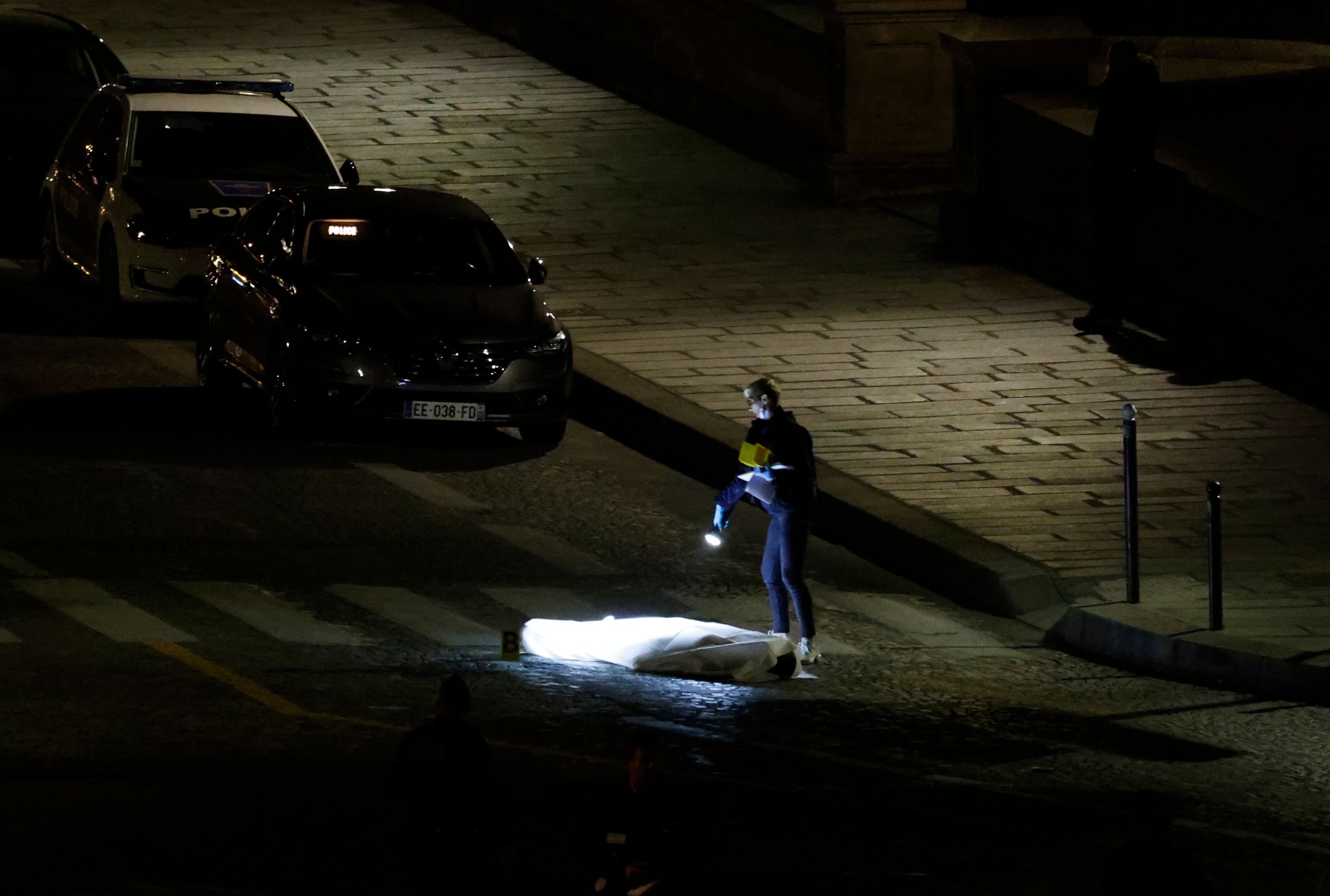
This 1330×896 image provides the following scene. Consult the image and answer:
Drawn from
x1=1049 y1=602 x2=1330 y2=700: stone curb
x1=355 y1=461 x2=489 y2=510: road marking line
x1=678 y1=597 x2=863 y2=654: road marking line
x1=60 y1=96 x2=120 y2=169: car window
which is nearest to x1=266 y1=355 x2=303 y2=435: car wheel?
x1=355 y1=461 x2=489 y2=510: road marking line

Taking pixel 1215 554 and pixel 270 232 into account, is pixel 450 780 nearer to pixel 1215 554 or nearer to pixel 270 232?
pixel 1215 554

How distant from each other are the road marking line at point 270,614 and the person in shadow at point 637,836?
5149 millimetres

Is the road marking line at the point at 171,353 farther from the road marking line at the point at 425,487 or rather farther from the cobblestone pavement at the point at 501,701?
the road marking line at the point at 425,487

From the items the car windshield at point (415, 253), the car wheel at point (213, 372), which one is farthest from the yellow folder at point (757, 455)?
the car wheel at point (213, 372)

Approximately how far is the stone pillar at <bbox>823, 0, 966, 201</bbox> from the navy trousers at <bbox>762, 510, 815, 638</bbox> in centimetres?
1204

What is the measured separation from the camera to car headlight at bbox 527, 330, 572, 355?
16.7 m

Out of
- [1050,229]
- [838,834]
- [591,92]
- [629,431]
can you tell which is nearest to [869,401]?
[629,431]

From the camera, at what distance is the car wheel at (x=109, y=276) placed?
20.0 metres

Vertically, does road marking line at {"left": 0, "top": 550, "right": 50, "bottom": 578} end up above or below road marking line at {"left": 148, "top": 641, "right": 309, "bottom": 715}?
below

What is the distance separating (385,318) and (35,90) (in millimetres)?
9018

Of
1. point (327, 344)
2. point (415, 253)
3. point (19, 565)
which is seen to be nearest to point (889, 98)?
point (415, 253)

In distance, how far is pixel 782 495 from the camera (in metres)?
12.7

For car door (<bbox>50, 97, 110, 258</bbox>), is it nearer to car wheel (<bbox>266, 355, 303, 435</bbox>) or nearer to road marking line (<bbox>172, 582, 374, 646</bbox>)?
car wheel (<bbox>266, 355, 303, 435</bbox>)

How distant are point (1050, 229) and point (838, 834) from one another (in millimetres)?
12341
